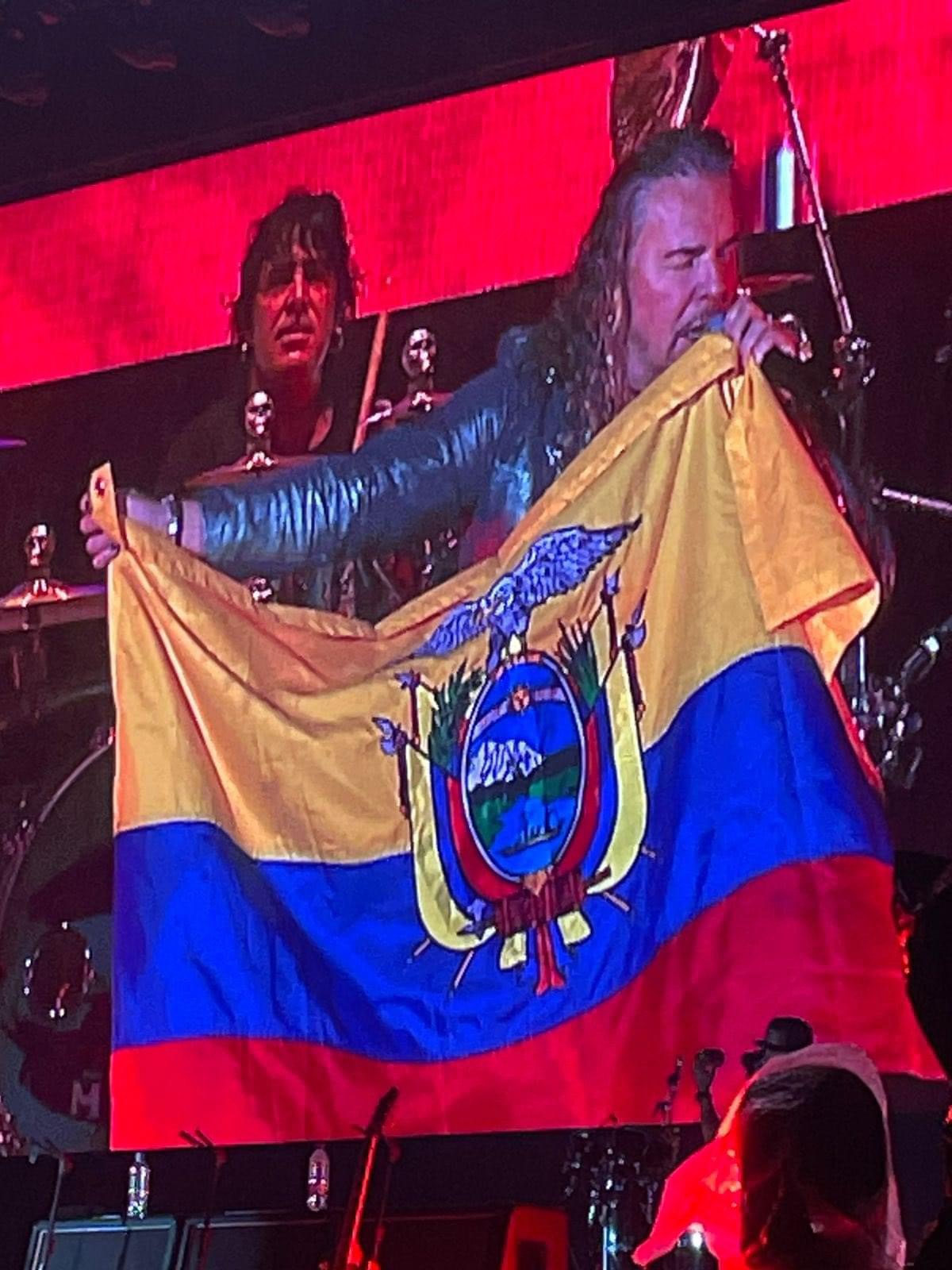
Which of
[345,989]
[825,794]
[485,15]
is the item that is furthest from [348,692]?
[485,15]

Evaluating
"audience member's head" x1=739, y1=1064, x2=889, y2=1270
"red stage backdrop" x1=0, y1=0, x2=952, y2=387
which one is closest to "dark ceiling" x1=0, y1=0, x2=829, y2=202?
"red stage backdrop" x1=0, y1=0, x2=952, y2=387

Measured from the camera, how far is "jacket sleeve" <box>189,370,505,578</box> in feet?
13.0

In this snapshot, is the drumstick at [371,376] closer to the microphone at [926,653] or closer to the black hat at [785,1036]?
the microphone at [926,653]

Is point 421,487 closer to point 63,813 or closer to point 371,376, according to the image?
point 371,376

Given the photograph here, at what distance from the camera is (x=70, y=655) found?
172 inches

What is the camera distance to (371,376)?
4141mm

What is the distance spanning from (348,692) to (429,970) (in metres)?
0.59

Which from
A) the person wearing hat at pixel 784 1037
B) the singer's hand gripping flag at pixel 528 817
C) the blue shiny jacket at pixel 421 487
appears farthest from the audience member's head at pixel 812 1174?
the blue shiny jacket at pixel 421 487

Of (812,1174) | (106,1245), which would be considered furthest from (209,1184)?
(812,1174)

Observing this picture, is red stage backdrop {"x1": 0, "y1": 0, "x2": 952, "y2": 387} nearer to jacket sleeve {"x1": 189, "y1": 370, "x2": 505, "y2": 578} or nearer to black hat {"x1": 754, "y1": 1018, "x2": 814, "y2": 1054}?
jacket sleeve {"x1": 189, "y1": 370, "x2": 505, "y2": 578}

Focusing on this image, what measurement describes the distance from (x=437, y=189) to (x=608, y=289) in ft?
1.64

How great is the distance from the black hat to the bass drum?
1.66 meters

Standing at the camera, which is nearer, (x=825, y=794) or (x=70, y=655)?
(x=825, y=794)

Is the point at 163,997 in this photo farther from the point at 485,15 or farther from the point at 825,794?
the point at 485,15
